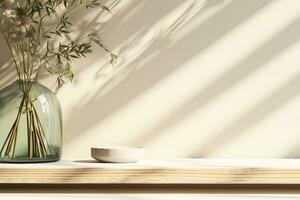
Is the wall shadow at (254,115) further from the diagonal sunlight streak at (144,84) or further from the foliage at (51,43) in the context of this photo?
the foliage at (51,43)

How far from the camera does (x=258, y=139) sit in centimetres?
160

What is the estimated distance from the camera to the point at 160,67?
5.23 feet

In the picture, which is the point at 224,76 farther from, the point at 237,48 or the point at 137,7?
the point at 137,7

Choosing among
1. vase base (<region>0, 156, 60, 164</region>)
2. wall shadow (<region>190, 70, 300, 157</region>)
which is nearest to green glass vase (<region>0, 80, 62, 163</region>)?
vase base (<region>0, 156, 60, 164</region>)

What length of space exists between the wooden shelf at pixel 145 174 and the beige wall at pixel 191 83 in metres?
0.32

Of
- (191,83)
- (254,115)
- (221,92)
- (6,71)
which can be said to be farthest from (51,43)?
(254,115)

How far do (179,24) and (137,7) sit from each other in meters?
0.15

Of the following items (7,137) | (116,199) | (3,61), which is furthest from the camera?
(3,61)

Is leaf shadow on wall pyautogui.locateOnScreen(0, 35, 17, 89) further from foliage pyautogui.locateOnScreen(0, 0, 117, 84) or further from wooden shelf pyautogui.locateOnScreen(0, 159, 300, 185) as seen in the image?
wooden shelf pyautogui.locateOnScreen(0, 159, 300, 185)

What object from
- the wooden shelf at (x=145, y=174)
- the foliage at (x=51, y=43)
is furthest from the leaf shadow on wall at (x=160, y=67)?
the wooden shelf at (x=145, y=174)

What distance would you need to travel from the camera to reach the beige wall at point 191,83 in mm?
1579

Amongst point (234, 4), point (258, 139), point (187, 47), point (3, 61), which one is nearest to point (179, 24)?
point (187, 47)

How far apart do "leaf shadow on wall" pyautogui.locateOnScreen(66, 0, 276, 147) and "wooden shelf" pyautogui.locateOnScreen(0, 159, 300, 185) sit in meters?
0.32

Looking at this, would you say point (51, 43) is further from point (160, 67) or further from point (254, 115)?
point (254, 115)
